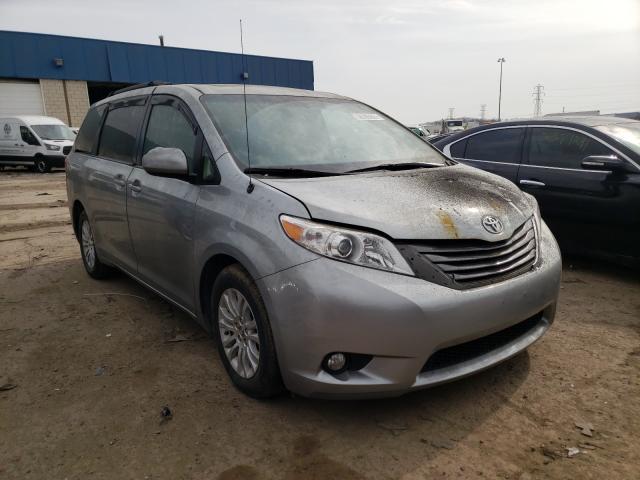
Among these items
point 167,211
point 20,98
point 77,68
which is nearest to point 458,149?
point 167,211

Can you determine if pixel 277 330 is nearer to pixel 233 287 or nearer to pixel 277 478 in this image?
pixel 233 287

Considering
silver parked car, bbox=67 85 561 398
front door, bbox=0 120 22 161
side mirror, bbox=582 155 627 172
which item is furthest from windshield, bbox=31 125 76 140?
side mirror, bbox=582 155 627 172

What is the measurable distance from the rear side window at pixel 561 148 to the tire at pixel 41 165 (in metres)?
17.6

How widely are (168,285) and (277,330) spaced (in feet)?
4.47

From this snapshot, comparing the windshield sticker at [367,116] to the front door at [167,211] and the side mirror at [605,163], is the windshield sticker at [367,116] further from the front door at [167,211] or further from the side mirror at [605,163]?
the side mirror at [605,163]

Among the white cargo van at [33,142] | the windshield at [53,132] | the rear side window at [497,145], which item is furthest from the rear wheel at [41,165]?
the rear side window at [497,145]

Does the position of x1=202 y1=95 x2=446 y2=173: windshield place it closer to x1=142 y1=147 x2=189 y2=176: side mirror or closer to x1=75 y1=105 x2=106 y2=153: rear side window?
x1=142 y1=147 x2=189 y2=176: side mirror

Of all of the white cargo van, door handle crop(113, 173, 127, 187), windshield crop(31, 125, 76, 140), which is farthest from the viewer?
windshield crop(31, 125, 76, 140)

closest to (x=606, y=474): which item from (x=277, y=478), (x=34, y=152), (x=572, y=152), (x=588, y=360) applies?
(x=588, y=360)

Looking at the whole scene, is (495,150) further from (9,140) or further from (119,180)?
(9,140)

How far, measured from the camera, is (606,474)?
2.15m

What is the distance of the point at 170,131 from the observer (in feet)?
11.6

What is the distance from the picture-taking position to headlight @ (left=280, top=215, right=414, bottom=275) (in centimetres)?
231

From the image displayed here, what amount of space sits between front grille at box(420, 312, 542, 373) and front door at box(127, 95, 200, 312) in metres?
1.52
